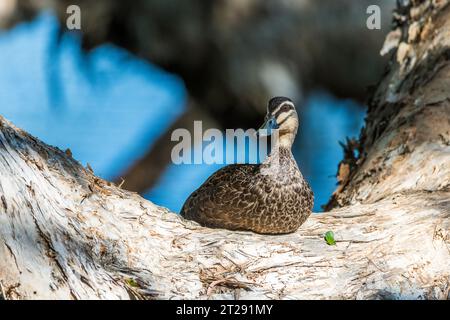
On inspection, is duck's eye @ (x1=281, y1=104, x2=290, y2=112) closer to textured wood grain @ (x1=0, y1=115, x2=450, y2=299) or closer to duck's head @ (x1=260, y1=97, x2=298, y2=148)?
duck's head @ (x1=260, y1=97, x2=298, y2=148)

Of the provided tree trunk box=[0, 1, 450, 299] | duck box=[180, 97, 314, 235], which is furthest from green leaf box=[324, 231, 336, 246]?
duck box=[180, 97, 314, 235]

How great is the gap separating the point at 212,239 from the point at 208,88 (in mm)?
6875

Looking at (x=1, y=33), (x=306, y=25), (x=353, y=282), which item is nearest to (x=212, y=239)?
(x=353, y=282)

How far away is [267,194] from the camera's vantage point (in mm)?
6465

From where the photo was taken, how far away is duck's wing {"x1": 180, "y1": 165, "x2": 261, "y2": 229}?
6434 mm

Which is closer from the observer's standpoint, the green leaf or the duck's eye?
the green leaf

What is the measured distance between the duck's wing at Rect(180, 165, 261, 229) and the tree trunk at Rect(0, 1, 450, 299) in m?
0.26

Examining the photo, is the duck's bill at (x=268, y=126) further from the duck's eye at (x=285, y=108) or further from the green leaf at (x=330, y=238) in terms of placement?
the green leaf at (x=330, y=238)

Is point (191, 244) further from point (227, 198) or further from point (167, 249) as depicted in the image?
point (227, 198)

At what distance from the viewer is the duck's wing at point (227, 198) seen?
643 centimetres

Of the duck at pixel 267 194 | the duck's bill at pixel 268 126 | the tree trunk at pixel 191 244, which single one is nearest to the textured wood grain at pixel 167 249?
the tree trunk at pixel 191 244

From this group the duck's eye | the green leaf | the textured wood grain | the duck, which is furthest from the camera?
the duck's eye

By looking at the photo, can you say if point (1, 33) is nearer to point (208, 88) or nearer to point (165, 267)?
point (208, 88)

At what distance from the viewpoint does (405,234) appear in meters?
5.94
